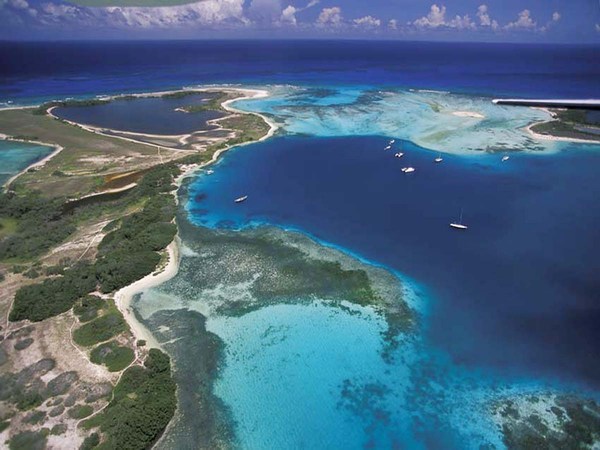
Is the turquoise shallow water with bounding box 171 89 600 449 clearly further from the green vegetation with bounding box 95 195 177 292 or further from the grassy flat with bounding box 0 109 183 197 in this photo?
the grassy flat with bounding box 0 109 183 197

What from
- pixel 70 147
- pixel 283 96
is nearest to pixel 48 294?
pixel 70 147

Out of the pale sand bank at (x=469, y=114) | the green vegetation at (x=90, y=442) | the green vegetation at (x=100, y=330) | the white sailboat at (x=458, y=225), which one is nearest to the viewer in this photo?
the green vegetation at (x=90, y=442)

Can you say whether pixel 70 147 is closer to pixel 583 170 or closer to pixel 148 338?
pixel 148 338

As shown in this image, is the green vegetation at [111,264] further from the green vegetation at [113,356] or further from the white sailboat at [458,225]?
A: the white sailboat at [458,225]

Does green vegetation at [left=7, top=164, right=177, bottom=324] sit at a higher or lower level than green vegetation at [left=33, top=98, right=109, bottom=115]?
higher

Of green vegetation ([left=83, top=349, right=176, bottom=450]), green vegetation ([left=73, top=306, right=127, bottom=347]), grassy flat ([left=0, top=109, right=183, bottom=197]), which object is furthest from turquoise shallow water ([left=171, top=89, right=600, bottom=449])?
grassy flat ([left=0, top=109, right=183, bottom=197])

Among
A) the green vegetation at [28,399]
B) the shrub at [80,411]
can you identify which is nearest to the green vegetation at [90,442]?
the shrub at [80,411]
